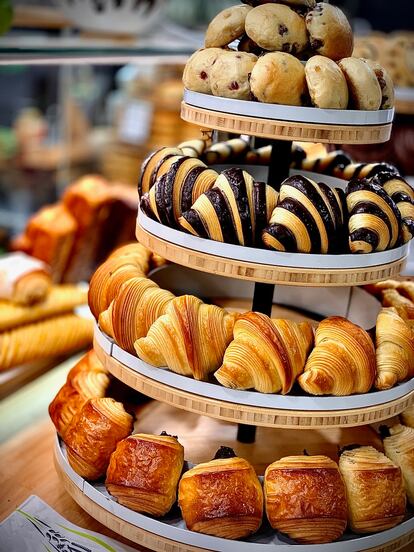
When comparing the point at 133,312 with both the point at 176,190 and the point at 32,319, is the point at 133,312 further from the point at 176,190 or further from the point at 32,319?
the point at 32,319

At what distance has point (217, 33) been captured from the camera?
136 cm

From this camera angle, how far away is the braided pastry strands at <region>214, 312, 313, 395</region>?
120 cm

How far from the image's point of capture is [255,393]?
1221mm

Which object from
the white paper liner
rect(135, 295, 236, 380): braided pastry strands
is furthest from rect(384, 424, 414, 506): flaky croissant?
the white paper liner

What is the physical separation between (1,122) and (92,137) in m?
0.49

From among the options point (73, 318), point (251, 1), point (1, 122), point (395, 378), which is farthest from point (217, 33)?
point (1, 122)

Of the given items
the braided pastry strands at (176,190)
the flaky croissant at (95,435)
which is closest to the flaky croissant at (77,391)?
the flaky croissant at (95,435)

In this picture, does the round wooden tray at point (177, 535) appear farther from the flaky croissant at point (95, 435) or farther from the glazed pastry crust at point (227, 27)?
the glazed pastry crust at point (227, 27)

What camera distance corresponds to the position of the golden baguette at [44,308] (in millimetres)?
2012

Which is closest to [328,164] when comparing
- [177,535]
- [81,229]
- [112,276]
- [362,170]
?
[362,170]

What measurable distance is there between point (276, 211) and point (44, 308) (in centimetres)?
110

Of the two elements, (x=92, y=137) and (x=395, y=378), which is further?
(x=92, y=137)

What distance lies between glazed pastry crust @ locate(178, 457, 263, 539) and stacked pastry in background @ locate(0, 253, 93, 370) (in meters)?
0.89

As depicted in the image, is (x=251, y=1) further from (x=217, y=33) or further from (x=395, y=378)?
(x=395, y=378)
